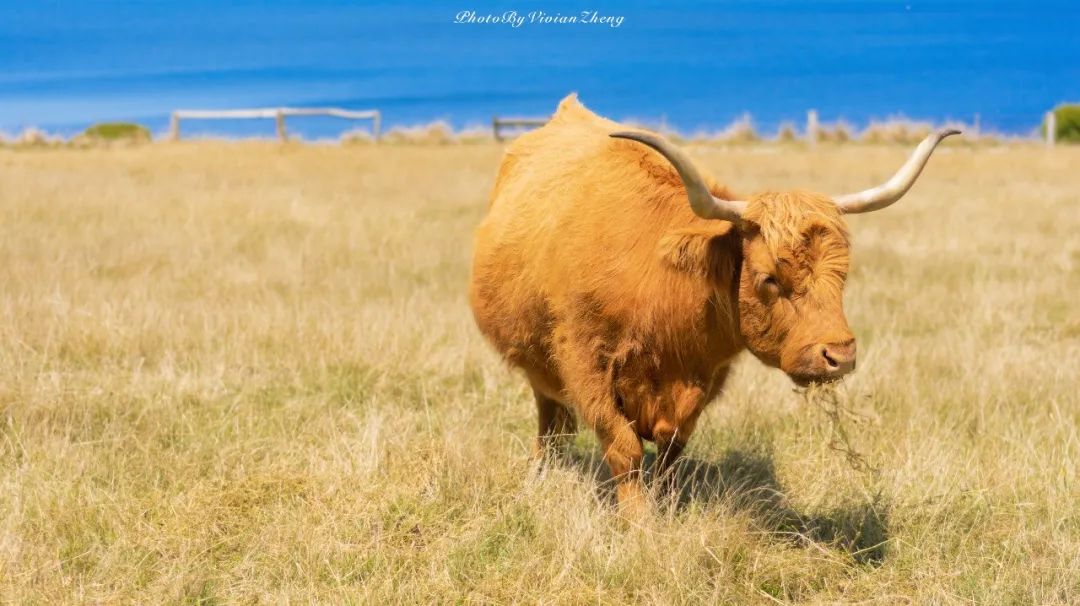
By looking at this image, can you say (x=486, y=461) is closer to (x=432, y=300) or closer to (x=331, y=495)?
(x=331, y=495)

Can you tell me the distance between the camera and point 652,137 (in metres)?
4.28

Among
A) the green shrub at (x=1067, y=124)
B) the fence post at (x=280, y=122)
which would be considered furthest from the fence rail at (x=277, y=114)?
the green shrub at (x=1067, y=124)

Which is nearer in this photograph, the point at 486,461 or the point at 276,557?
the point at 276,557

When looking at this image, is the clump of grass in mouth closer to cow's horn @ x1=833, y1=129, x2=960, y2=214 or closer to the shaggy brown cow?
the shaggy brown cow

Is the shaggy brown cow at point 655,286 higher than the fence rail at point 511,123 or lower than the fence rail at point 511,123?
lower

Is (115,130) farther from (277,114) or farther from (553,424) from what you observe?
(553,424)

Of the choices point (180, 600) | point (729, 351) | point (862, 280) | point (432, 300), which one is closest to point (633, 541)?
point (729, 351)

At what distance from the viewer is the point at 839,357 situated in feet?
13.1

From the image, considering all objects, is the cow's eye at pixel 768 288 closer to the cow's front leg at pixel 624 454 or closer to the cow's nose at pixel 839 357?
the cow's nose at pixel 839 357

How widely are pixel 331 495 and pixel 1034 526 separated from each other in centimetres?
312

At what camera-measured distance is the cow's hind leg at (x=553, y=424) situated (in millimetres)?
5941

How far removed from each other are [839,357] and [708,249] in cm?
75

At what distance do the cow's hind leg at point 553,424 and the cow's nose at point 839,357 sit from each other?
2.05 metres

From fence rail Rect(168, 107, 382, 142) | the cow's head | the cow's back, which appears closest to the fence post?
fence rail Rect(168, 107, 382, 142)
